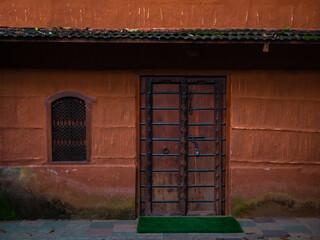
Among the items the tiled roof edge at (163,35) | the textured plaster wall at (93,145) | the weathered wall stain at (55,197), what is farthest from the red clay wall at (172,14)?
the weathered wall stain at (55,197)

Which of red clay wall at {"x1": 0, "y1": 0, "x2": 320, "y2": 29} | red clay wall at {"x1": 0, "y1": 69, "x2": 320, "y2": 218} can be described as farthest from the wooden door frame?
red clay wall at {"x1": 0, "y1": 0, "x2": 320, "y2": 29}

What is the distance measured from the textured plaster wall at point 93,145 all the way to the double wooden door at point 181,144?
33 cm

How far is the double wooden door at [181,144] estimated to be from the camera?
6613mm

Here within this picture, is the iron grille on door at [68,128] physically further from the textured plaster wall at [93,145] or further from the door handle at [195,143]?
the door handle at [195,143]

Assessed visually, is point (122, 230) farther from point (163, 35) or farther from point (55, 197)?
point (163, 35)

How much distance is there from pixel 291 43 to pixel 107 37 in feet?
10.0

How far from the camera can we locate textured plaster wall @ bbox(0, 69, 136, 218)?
6.45 meters

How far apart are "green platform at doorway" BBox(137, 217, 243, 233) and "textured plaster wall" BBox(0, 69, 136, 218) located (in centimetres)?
51

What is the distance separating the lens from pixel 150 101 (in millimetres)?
6590

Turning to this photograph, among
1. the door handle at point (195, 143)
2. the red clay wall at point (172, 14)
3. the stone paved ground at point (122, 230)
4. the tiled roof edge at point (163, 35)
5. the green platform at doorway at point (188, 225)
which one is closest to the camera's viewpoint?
the tiled roof edge at point (163, 35)

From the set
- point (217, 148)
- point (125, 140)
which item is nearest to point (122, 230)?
point (125, 140)

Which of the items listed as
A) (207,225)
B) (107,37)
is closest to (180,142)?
(207,225)

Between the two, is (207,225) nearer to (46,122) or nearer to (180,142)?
(180,142)

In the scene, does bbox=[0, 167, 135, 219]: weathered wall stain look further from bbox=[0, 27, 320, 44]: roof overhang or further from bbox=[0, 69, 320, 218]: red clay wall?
bbox=[0, 27, 320, 44]: roof overhang
